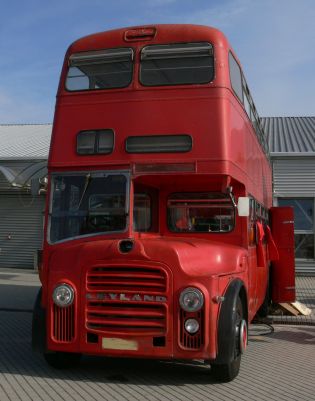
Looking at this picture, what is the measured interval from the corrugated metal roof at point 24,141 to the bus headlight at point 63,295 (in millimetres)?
14125

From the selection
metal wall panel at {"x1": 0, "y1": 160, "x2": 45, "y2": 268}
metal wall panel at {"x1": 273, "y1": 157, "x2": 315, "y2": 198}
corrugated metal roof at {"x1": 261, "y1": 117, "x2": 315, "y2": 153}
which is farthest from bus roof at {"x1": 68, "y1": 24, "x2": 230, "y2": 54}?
metal wall panel at {"x1": 0, "y1": 160, "x2": 45, "y2": 268}

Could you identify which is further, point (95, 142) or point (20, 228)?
point (20, 228)

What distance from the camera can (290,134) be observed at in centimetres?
2166

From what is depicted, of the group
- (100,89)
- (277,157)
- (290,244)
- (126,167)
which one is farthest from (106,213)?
(277,157)

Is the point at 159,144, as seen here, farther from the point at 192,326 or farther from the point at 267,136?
the point at 267,136

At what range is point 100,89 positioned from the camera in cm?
661

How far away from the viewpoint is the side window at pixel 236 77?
683 centimetres

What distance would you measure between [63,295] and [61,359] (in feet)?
3.04

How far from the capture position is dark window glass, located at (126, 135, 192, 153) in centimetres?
625

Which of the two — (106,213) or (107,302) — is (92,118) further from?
(107,302)

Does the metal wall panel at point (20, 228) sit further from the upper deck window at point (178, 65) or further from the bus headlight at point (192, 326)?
the bus headlight at point (192, 326)

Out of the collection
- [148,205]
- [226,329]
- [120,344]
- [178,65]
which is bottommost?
[120,344]

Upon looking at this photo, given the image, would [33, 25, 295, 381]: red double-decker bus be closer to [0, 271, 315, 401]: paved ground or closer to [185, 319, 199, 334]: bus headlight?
[185, 319, 199, 334]: bus headlight

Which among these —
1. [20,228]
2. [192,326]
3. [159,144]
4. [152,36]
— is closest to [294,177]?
[20,228]
